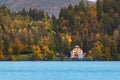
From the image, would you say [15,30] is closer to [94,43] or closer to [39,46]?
[39,46]

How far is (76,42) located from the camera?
138625 millimetres

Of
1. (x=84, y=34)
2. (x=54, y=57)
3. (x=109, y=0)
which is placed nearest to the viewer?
(x=54, y=57)

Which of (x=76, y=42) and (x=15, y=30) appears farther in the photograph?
(x=15, y=30)

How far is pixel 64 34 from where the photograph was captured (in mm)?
145875

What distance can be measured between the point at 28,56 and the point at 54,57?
6795 millimetres

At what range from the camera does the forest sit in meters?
134

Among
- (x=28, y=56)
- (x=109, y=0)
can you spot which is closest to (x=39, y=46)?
(x=28, y=56)

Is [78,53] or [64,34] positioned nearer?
[78,53]
